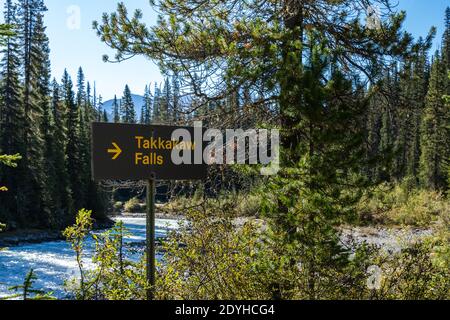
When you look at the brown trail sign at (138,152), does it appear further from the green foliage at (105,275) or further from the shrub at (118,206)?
the shrub at (118,206)

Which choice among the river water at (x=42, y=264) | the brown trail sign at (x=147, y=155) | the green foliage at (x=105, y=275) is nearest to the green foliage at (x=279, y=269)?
the green foliage at (x=105, y=275)

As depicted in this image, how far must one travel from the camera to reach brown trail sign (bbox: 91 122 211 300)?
4.27 m

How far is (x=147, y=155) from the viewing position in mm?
4477

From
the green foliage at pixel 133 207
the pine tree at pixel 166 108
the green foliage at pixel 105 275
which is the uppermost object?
the pine tree at pixel 166 108

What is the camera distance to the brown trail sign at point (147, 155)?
427 cm

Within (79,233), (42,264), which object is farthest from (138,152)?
(42,264)

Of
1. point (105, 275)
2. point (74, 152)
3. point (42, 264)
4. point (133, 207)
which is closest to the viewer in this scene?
point (105, 275)

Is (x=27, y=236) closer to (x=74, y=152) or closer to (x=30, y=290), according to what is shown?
(x=74, y=152)

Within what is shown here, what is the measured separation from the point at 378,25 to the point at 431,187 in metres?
39.1

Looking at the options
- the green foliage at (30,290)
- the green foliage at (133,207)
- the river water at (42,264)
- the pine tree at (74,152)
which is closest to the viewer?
the green foliage at (30,290)

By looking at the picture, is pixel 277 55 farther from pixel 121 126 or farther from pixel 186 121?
pixel 121 126

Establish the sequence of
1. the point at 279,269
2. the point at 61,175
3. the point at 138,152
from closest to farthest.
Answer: the point at 138,152
the point at 279,269
the point at 61,175

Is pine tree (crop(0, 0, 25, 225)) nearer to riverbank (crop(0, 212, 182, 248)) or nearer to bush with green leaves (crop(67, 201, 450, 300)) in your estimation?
riverbank (crop(0, 212, 182, 248))
